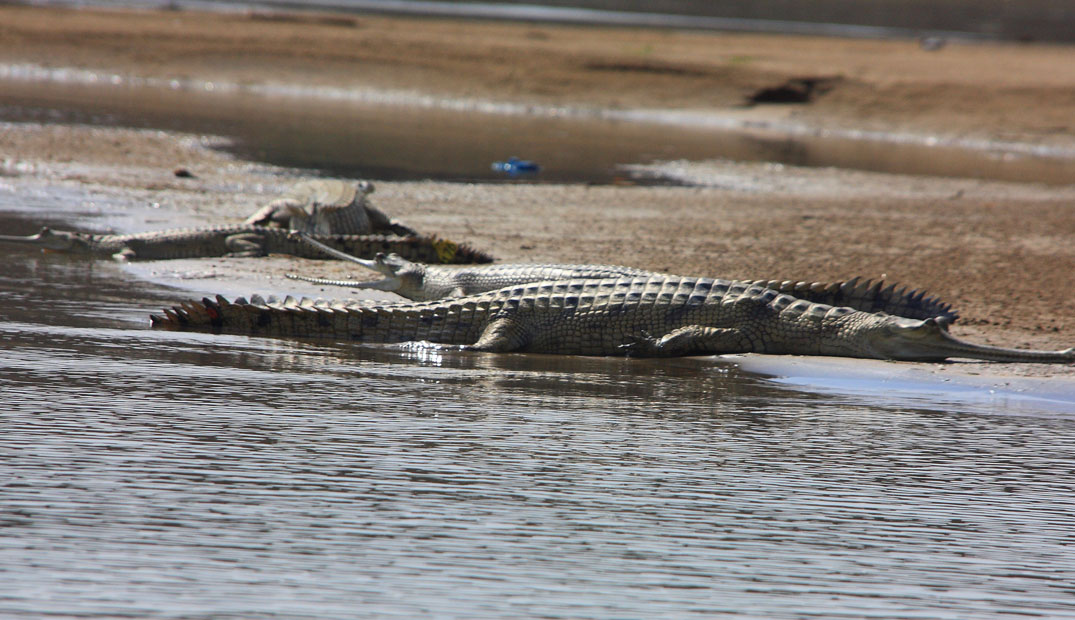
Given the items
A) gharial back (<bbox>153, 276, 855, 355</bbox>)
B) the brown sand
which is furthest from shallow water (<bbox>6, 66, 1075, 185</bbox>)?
gharial back (<bbox>153, 276, 855, 355</bbox>)

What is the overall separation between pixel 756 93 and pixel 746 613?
63.1ft

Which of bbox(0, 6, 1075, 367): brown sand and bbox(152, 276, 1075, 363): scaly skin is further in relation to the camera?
bbox(0, 6, 1075, 367): brown sand

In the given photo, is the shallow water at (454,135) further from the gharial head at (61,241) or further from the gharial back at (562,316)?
the gharial back at (562,316)

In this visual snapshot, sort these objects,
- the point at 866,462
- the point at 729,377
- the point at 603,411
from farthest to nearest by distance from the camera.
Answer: the point at 729,377
the point at 603,411
the point at 866,462

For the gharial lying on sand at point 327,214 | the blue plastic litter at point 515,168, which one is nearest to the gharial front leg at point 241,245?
the gharial lying on sand at point 327,214

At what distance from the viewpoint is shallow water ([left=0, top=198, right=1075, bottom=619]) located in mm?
2701

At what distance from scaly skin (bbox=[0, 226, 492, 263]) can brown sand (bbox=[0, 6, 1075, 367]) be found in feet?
1.02

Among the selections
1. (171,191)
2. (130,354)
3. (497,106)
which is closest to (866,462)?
(130,354)

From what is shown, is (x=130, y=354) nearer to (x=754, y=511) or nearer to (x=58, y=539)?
(x=58, y=539)

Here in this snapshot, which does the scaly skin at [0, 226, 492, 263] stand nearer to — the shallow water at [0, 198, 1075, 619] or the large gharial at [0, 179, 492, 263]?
the large gharial at [0, 179, 492, 263]

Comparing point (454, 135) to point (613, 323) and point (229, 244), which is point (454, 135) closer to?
point (229, 244)

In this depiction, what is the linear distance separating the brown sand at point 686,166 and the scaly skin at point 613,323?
0.95m

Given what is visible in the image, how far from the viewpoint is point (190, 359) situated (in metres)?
4.68

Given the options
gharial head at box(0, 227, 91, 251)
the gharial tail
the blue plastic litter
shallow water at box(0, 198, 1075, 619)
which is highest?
the blue plastic litter
